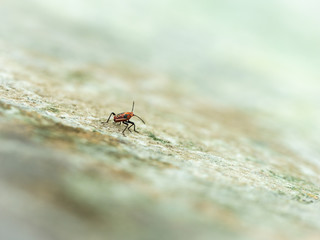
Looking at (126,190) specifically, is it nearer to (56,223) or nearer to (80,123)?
(56,223)

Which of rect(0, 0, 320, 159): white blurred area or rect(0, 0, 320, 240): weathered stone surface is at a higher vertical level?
rect(0, 0, 320, 159): white blurred area

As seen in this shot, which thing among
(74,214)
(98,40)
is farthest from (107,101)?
(98,40)

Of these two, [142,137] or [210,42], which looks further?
[210,42]

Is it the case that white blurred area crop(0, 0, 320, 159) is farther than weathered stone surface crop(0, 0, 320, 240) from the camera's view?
Yes

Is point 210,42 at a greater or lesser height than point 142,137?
greater

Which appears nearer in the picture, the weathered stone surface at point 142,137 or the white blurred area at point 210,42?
the weathered stone surface at point 142,137
